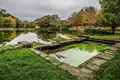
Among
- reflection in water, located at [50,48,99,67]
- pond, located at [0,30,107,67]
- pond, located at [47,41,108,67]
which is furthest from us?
pond, located at [0,30,107,67]

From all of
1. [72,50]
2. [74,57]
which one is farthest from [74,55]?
[72,50]

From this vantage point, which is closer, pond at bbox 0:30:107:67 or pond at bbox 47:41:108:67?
pond at bbox 47:41:108:67

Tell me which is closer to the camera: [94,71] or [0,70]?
[0,70]

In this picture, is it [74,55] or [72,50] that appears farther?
[72,50]

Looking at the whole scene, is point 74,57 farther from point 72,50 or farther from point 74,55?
point 72,50

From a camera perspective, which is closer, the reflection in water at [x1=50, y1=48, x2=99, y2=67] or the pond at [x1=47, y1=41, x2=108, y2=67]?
the reflection in water at [x1=50, y1=48, x2=99, y2=67]

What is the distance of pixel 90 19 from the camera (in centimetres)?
3841

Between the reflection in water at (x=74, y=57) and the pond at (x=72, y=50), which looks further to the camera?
the pond at (x=72, y=50)

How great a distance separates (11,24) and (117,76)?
164 feet

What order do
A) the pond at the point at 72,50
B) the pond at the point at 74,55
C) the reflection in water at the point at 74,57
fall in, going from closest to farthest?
the reflection in water at the point at 74,57 → the pond at the point at 74,55 → the pond at the point at 72,50

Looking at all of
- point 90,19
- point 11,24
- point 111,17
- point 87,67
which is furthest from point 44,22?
point 87,67

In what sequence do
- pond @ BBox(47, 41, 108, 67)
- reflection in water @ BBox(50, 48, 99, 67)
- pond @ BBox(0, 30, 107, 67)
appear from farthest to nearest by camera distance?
pond @ BBox(0, 30, 107, 67) → pond @ BBox(47, 41, 108, 67) → reflection in water @ BBox(50, 48, 99, 67)

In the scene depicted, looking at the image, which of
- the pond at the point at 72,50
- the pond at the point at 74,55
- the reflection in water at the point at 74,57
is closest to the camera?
the reflection in water at the point at 74,57

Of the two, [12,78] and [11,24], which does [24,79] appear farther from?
[11,24]
